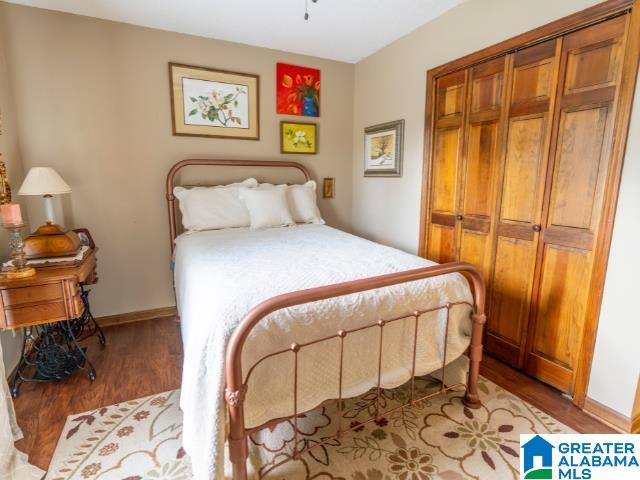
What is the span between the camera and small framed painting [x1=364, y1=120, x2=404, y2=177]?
120 inches

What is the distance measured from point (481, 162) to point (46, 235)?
283 centimetres

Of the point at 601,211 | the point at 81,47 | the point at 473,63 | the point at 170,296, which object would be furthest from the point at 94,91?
the point at 601,211

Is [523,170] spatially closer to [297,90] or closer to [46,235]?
[297,90]

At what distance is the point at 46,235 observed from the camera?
2.05m

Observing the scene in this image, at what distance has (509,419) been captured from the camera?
1.71 meters

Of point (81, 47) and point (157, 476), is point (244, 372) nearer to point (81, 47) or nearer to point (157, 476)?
point (157, 476)

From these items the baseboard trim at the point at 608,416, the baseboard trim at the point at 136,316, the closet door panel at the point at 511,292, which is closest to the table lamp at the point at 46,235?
the baseboard trim at the point at 136,316

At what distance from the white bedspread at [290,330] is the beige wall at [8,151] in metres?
1.17

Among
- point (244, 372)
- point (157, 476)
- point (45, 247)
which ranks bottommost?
point (157, 476)

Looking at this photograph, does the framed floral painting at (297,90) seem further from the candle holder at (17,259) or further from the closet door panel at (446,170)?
the candle holder at (17,259)

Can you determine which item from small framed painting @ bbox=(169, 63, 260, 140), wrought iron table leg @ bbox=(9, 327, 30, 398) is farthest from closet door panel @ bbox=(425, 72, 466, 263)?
wrought iron table leg @ bbox=(9, 327, 30, 398)

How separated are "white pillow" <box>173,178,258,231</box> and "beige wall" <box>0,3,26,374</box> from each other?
102 cm

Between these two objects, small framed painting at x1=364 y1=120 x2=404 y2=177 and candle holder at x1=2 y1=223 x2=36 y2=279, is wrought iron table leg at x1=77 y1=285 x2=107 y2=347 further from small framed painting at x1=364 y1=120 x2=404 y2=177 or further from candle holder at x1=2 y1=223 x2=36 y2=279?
small framed painting at x1=364 y1=120 x2=404 y2=177

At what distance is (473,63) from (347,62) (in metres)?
1.59
